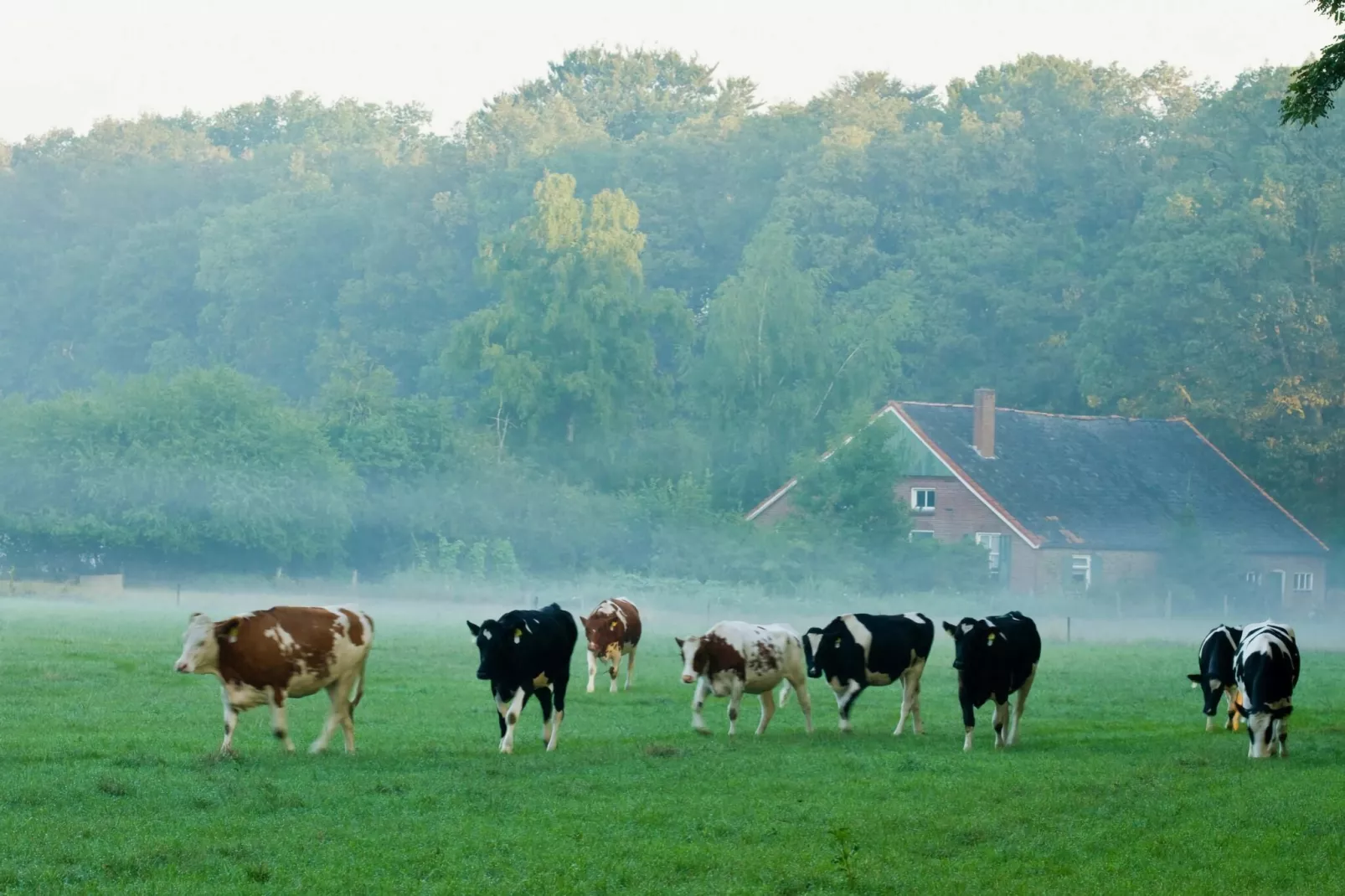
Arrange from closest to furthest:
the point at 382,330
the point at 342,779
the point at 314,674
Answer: the point at 342,779
the point at 314,674
the point at 382,330

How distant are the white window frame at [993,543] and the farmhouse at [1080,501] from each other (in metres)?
0.07

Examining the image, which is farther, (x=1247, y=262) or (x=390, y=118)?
(x=390, y=118)

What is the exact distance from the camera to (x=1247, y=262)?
85.4 meters

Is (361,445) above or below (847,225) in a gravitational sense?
below

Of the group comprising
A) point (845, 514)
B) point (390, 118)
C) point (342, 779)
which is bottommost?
point (342, 779)

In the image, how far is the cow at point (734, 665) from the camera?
2223cm

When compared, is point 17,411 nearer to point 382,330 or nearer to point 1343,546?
point 382,330

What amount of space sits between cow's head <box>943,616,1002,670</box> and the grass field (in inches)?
39.0

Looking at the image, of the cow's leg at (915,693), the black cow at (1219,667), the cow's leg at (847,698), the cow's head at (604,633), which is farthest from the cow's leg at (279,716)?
the black cow at (1219,667)

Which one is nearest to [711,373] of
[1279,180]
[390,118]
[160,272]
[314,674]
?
[1279,180]

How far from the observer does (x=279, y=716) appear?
18.9 m

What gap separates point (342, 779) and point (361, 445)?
67125 millimetres

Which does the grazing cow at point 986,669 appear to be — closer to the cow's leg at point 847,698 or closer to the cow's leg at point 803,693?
the cow's leg at point 847,698

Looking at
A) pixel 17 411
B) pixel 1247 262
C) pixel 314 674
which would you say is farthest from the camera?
pixel 1247 262
